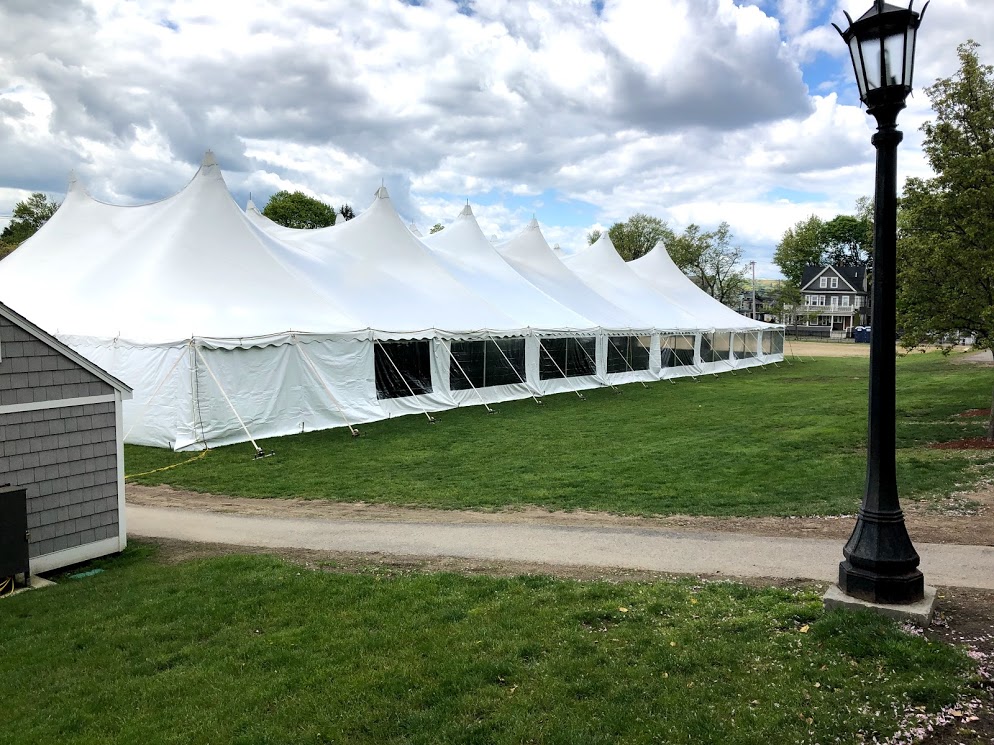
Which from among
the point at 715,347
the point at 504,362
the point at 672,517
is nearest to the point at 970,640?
the point at 672,517

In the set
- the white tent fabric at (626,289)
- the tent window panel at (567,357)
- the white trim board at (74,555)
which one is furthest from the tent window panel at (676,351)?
the white trim board at (74,555)

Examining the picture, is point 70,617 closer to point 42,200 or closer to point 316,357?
point 316,357

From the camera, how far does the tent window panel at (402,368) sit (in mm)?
16938

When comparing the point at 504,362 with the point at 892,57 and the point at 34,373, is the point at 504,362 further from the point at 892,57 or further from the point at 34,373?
the point at 892,57

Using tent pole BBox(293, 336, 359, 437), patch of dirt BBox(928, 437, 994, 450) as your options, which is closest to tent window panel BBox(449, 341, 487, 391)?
tent pole BBox(293, 336, 359, 437)

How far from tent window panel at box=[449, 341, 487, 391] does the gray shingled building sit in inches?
460

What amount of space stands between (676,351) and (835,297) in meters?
58.7

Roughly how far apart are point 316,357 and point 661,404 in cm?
982

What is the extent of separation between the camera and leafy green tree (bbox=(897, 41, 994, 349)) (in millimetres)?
11648

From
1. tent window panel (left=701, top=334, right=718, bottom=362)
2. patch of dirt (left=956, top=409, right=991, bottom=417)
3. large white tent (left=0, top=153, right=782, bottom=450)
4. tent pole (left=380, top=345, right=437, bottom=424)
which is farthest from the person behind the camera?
tent window panel (left=701, top=334, right=718, bottom=362)

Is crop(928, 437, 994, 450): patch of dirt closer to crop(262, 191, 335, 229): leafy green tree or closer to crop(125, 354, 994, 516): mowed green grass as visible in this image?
crop(125, 354, 994, 516): mowed green grass

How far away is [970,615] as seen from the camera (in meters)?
4.40

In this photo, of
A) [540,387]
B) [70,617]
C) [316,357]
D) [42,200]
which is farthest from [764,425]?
[42,200]

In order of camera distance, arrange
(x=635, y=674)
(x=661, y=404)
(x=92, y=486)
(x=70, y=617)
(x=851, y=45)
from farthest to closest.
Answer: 1. (x=661, y=404)
2. (x=92, y=486)
3. (x=70, y=617)
4. (x=851, y=45)
5. (x=635, y=674)
